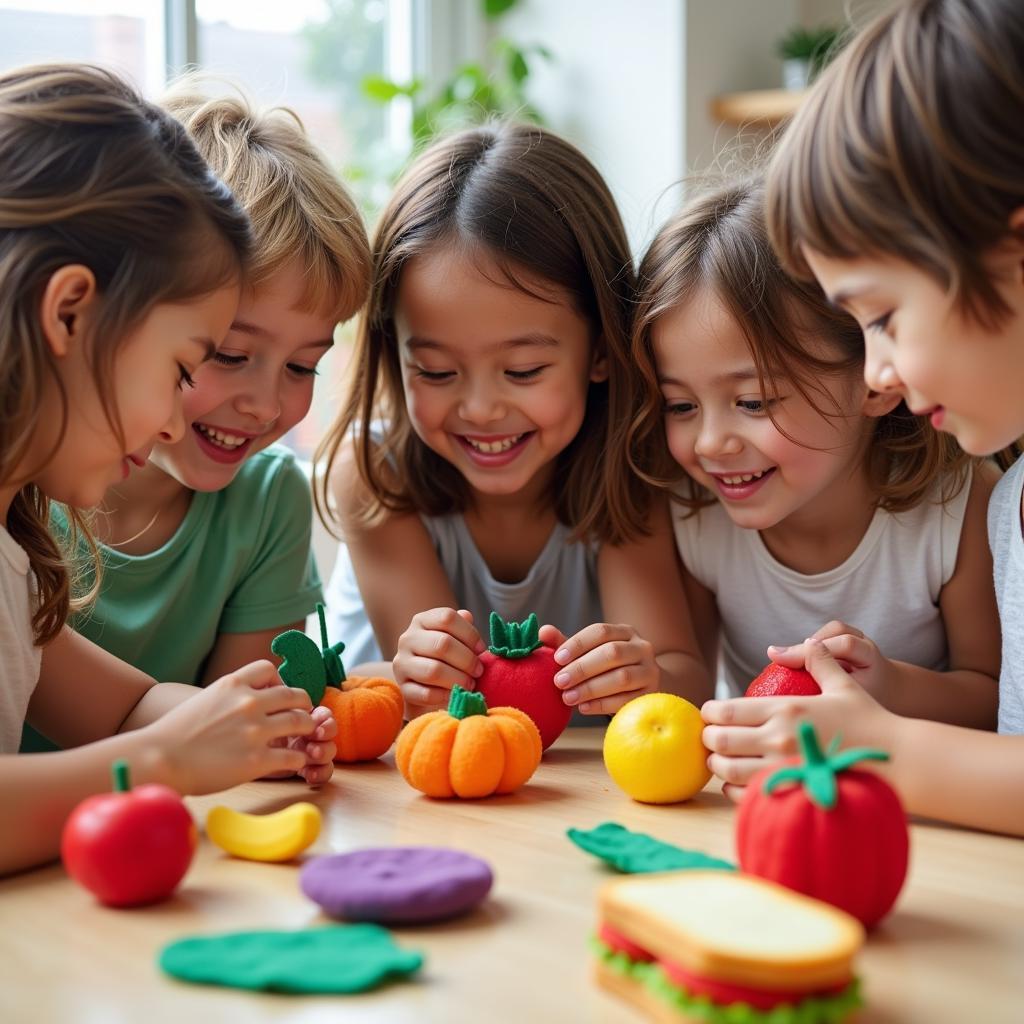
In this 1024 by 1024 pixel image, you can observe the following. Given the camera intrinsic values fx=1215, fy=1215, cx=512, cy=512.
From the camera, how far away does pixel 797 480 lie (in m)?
1.47

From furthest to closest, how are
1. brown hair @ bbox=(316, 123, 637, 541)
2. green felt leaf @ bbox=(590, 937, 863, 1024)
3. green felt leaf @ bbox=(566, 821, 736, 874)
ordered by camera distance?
brown hair @ bbox=(316, 123, 637, 541), green felt leaf @ bbox=(566, 821, 736, 874), green felt leaf @ bbox=(590, 937, 863, 1024)

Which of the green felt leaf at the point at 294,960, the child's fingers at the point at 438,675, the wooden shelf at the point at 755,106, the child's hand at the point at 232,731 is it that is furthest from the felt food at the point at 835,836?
the wooden shelf at the point at 755,106

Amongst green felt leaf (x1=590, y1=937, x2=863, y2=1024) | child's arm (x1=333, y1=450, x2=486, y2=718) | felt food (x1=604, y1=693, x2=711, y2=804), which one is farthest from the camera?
child's arm (x1=333, y1=450, x2=486, y2=718)

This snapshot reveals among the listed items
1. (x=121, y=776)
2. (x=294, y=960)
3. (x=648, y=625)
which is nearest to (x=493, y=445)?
(x=648, y=625)

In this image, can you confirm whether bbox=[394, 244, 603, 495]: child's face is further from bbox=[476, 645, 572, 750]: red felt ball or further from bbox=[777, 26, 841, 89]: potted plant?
bbox=[777, 26, 841, 89]: potted plant

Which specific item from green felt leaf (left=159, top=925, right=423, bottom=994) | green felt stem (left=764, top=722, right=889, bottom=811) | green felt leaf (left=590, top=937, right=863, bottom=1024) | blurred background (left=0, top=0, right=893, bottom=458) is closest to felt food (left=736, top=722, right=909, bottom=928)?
green felt stem (left=764, top=722, right=889, bottom=811)

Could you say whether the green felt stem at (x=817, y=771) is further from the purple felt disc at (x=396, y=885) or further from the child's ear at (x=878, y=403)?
the child's ear at (x=878, y=403)

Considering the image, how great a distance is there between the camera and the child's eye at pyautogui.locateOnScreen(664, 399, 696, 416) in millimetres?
1499

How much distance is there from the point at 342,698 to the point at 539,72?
7.53 ft

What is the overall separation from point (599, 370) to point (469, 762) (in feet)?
2.33

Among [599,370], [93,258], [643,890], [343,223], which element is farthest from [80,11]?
[643,890]

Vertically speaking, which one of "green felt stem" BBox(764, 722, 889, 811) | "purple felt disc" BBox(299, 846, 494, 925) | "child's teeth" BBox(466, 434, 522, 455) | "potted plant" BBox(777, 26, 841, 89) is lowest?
"purple felt disc" BBox(299, 846, 494, 925)

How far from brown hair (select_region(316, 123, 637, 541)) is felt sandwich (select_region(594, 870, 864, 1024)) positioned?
95cm

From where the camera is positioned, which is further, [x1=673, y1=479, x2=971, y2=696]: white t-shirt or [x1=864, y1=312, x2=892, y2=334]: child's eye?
[x1=673, y1=479, x2=971, y2=696]: white t-shirt
